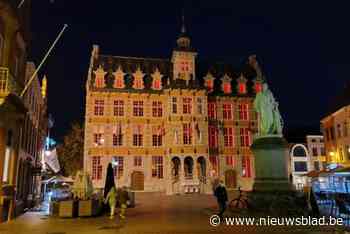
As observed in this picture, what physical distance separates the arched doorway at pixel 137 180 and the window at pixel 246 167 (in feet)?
43.4

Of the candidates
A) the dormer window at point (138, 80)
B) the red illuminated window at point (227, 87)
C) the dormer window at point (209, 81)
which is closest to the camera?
the dormer window at point (138, 80)

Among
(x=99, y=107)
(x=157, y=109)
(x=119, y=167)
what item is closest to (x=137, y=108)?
(x=157, y=109)

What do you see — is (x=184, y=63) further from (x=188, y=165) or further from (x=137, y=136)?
(x=188, y=165)

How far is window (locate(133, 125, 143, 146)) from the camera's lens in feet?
122

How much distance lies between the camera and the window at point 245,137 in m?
39.4

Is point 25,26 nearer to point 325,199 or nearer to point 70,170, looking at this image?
point 325,199

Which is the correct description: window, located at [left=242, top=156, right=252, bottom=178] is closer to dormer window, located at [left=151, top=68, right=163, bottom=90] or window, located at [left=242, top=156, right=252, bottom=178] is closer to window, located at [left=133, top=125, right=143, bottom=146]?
window, located at [left=133, top=125, right=143, bottom=146]

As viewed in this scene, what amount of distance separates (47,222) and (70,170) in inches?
1540

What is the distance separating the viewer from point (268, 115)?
14805 mm

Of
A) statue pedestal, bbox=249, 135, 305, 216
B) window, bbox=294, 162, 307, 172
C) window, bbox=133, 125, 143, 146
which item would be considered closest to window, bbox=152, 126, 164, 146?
window, bbox=133, 125, 143, 146

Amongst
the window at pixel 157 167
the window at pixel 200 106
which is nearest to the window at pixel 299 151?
the window at pixel 200 106

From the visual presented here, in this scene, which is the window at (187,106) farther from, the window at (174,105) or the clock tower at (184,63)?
the clock tower at (184,63)

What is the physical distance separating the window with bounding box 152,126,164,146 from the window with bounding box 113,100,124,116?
15.2 ft

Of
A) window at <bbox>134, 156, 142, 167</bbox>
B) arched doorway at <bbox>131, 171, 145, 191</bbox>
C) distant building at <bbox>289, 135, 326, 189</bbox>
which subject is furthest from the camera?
distant building at <bbox>289, 135, 326, 189</bbox>
